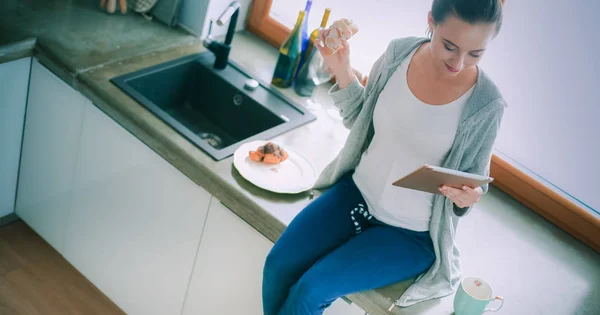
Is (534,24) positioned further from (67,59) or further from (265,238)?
(67,59)

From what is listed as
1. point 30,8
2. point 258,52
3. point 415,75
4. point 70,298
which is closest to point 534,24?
point 415,75

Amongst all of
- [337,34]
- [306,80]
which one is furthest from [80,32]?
[337,34]

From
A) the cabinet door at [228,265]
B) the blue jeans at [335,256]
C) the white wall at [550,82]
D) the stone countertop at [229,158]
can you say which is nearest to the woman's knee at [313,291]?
the blue jeans at [335,256]

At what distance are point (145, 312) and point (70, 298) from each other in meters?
0.31

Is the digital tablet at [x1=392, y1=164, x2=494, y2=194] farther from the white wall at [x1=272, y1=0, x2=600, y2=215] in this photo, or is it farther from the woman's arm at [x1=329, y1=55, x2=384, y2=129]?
the white wall at [x1=272, y1=0, x2=600, y2=215]

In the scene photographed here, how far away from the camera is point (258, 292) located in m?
1.73

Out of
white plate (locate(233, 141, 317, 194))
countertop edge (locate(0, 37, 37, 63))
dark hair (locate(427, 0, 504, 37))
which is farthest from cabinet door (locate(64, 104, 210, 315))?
dark hair (locate(427, 0, 504, 37))

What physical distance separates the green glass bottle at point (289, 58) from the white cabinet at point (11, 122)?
806mm

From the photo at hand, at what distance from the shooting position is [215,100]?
2.21 meters

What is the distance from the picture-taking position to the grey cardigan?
1404 millimetres

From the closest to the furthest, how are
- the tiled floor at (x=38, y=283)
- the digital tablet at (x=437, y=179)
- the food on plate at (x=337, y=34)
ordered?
the digital tablet at (x=437, y=179)
the food on plate at (x=337, y=34)
the tiled floor at (x=38, y=283)

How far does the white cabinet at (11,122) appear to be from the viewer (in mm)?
1963

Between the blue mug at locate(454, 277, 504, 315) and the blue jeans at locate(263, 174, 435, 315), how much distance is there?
4.1 inches

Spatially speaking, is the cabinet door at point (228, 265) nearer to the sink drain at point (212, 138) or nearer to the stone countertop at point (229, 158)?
the stone countertop at point (229, 158)
